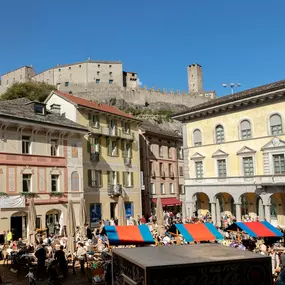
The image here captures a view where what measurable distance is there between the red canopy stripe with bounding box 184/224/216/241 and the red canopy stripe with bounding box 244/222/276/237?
247 cm

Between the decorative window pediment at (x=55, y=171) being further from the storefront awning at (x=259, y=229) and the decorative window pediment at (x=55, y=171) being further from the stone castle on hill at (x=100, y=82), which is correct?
the stone castle on hill at (x=100, y=82)

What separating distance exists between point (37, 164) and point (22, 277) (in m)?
14.0

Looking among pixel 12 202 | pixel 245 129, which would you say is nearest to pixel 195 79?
pixel 245 129

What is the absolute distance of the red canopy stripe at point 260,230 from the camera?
1938 cm

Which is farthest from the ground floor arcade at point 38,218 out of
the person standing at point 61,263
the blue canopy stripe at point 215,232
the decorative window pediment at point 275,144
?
the decorative window pediment at point 275,144

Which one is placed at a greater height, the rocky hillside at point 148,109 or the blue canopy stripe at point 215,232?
the rocky hillside at point 148,109

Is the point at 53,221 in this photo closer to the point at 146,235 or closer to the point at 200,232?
the point at 146,235

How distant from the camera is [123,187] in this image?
40.2 meters

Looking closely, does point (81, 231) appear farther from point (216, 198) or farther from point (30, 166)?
point (216, 198)

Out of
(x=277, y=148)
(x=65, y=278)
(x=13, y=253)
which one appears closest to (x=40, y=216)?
(x=13, y=253)

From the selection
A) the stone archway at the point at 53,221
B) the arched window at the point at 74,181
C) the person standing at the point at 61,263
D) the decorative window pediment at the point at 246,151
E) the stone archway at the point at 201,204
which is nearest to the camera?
the person standing at the point at 61,263

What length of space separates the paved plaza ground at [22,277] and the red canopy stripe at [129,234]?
7.99 feet

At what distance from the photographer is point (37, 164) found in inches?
1191

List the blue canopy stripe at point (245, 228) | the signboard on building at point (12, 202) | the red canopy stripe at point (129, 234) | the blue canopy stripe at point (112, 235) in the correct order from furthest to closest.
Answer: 1. the signboard on building at point (12, 202)
2. the blue canopy stripe at point (245, 228)
3. the red canopy stripe at point (129, 234)
4. the blue canopy stripe at point (112, 235)
